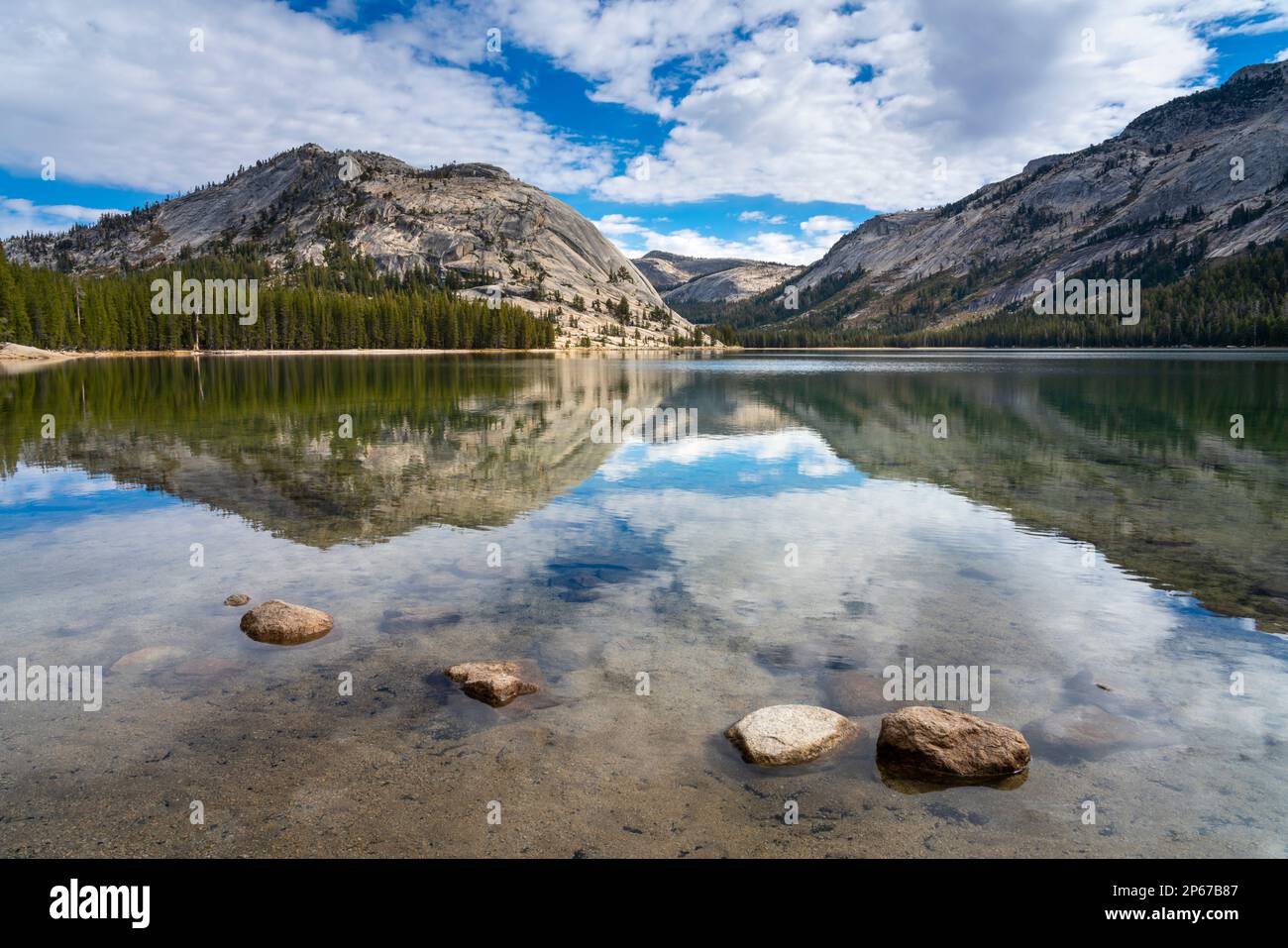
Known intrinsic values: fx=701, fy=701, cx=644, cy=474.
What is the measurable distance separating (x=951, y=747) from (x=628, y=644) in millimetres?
6141

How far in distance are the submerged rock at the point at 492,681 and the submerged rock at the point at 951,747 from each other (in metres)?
5.71

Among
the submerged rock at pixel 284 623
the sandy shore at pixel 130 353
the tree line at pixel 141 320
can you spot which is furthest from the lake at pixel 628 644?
the tree line at pixel 141 320

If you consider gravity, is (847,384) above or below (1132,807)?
above

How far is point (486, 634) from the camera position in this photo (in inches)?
554

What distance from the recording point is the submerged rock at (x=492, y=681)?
11375 mm

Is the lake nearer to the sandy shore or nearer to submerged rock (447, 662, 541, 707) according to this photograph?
submerged rock (447, 662, 541, 707)

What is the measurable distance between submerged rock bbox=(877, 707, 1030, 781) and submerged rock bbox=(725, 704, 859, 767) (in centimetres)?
69

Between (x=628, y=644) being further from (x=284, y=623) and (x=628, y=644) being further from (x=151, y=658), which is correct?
(x=151, y=658)

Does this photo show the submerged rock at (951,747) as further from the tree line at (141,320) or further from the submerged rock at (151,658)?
the tree line at (141,320)

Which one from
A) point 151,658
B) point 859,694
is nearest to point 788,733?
point 859,694
